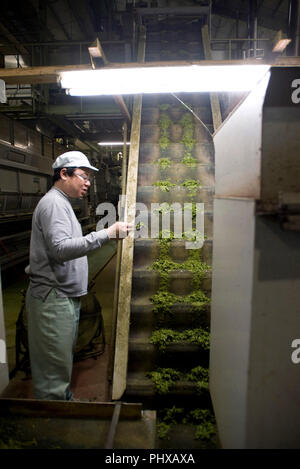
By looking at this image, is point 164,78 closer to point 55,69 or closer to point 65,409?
point 55,69

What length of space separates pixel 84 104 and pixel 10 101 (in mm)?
2736

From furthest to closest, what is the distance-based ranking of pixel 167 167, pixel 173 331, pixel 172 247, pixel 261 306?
1. pixel 167 167
2. pixel 172 247
3. pixel 173 331
4. pixel 261 306

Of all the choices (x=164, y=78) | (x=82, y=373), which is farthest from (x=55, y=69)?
(x=82, y=373)

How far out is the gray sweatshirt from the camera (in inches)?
101

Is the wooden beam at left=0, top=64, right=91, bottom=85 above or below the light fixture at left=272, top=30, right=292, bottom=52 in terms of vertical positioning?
below

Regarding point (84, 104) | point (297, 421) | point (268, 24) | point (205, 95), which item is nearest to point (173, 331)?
point (297, 421)

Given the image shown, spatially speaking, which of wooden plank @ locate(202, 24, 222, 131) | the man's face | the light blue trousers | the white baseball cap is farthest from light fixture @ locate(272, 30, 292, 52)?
wooden plank @ locate(202, 24, 222, 131)

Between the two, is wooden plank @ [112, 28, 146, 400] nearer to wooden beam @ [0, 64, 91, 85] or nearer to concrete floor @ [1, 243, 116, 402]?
concrete floor @ [1, 243, 116, 402]

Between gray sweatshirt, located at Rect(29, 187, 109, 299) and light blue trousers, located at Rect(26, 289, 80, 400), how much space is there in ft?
0.35

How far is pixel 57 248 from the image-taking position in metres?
2.54

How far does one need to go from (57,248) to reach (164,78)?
5.77ft

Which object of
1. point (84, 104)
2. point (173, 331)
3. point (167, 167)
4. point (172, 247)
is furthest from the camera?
point (84, 104)
